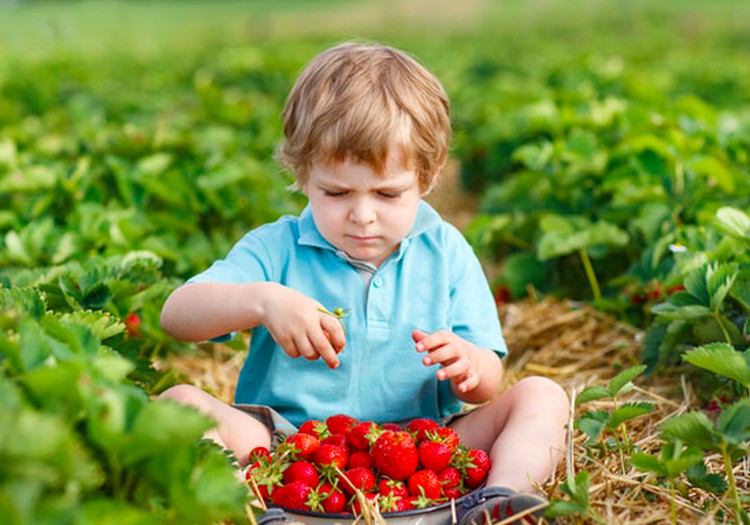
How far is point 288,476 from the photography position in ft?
7.07

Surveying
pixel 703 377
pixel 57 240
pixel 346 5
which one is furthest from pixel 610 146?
pixel 346 5

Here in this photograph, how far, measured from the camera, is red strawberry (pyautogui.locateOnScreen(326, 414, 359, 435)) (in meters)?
2.30

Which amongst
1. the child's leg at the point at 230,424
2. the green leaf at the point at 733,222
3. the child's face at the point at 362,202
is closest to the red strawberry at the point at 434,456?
the child's leg at the point at 230,424

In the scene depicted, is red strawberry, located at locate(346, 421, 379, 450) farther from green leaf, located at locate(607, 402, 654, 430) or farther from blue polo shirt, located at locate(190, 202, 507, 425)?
green leaf, located at locate(607, 402, 654, 430)

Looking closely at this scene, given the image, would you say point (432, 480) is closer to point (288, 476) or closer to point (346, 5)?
point (288, 476)

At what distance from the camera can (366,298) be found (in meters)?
2.55

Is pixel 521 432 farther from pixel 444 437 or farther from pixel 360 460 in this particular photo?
pixel 360 460

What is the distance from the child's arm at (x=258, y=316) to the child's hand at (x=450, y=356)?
0.68 feet

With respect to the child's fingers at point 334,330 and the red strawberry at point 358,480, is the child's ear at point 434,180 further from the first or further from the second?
the red strawberry at point 358,480

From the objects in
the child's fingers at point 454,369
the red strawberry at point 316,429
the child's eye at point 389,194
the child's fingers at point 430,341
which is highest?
the child's eye at point 389,194

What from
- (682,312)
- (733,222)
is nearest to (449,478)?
(682,312)

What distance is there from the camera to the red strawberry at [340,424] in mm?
2301

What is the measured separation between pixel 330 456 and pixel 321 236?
26.5 inches

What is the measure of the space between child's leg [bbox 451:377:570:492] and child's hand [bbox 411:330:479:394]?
4.4 inches
